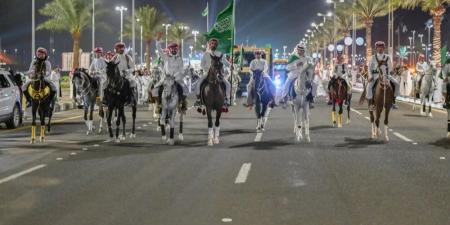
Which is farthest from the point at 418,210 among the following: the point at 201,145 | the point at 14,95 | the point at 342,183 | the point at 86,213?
the point at 14,95

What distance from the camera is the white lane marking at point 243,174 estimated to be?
10.9m

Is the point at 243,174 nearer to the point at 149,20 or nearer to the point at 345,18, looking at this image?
the point at 149,20

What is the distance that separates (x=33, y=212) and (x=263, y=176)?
14.2 ft

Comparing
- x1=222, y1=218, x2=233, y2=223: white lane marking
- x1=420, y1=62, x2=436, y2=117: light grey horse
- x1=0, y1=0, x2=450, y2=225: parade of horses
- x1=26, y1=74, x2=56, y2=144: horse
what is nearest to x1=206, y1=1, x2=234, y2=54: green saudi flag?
x1=0, y1=0, x2=450, y2=225: parade of horses

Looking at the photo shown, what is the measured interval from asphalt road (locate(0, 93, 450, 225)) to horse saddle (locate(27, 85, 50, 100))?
4.06 feet

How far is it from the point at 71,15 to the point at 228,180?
4182 centimetres

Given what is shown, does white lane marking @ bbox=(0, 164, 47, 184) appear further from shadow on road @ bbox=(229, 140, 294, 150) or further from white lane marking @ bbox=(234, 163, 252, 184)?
shadow on road @ bbox=(229, 140, 294, 150)

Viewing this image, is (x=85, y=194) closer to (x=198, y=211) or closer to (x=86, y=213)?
(x=86, y=213)

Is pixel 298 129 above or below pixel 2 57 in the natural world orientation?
below

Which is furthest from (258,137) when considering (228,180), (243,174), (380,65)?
(228,180)

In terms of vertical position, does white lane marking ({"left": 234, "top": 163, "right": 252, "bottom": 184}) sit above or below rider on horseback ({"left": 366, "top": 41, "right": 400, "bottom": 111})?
below

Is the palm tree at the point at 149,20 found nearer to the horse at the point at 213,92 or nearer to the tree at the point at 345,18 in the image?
the tree at the point at 345,18

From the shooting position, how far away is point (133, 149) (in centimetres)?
1562

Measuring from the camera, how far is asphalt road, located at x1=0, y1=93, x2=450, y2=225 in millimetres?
8347
